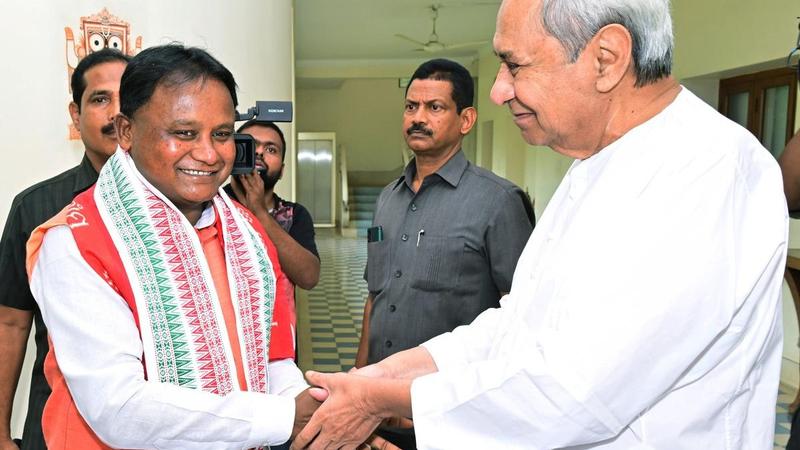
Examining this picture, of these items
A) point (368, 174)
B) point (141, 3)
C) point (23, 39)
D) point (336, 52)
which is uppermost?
point (336, 52)

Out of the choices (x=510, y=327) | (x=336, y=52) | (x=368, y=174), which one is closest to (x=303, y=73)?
(x=336, y=52)

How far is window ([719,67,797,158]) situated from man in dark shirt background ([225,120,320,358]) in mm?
4254

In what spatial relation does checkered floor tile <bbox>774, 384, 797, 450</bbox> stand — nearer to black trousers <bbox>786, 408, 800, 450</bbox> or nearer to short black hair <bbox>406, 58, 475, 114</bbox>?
black trousers <bbox>786, 408, 800, 450</bbox>

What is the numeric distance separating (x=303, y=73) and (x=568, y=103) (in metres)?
16.3

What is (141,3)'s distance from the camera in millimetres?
2746

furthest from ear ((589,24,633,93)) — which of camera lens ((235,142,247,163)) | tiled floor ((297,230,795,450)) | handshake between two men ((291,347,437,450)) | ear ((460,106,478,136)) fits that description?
tiled floor ((297,230,795,450))

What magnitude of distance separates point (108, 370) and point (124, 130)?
0.48m

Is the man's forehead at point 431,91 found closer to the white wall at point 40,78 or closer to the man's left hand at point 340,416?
the white wall at point 40,78

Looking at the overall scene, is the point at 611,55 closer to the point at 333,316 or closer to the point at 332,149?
the point at 333,316

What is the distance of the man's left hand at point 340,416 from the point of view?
4.83 feet

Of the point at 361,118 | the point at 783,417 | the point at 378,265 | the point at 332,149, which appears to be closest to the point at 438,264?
the point at 378,265

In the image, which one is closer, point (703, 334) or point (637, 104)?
point (703, 334)

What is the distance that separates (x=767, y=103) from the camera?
19.4 ft

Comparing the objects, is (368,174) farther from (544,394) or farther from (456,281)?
(544,394)
